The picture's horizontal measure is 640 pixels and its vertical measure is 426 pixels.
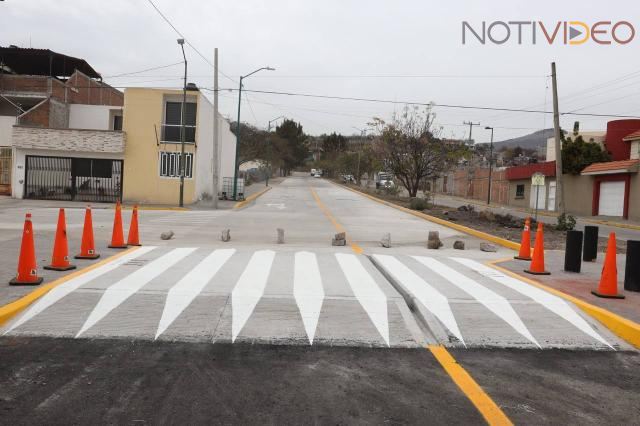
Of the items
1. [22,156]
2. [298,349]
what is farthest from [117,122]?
[298,349]

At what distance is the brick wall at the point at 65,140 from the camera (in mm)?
30188

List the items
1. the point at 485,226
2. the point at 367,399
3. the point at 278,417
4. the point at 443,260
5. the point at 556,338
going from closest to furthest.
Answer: the point at 278,417 < the point at 367,399 < the point at 556,338 < the point at 443,260 < the point at 485,226

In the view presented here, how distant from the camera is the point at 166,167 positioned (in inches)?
1216

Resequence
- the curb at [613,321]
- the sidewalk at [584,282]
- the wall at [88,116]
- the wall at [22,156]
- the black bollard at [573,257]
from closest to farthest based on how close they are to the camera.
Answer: the curb at [613,321] < the sidewalk at [584,282] < the black bollard at [573,257] < the wall at [22,156] < the wall at [88,116]

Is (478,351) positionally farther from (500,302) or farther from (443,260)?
(443,260)

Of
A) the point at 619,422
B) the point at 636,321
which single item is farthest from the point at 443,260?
the point at 619,422

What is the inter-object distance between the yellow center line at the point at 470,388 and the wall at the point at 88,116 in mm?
41716

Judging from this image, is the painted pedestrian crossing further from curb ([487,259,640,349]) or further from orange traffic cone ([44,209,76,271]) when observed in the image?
orange traffic cone ([44,209,76,271])

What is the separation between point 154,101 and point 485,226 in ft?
64.5

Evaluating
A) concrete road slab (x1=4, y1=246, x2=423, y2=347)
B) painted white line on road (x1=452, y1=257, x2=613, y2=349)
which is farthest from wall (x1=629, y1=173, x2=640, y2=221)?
concrete road slab (x1=4, y1=246, x2=423, y2=347)

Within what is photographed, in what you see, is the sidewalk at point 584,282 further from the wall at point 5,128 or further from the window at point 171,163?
the wall at point 5,128

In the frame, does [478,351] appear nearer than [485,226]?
Yes

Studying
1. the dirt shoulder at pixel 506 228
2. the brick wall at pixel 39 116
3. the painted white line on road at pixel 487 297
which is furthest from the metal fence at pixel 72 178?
the painted white line on road at pixel 487 297

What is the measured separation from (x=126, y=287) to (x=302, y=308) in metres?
2.41
